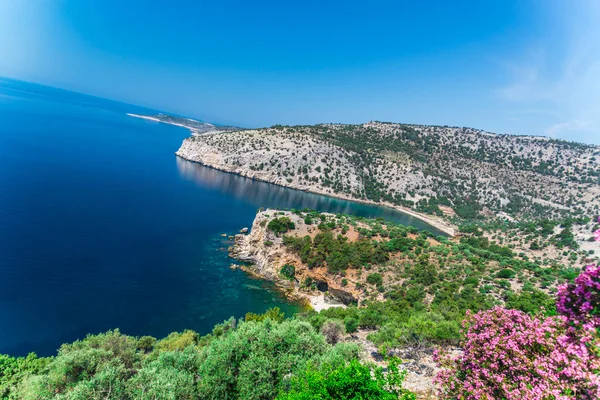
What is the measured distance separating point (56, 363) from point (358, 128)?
156 m

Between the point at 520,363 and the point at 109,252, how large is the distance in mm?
50745

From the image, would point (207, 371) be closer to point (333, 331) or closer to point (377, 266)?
point (333, 331)

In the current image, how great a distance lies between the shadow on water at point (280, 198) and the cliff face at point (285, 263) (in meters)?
31.5

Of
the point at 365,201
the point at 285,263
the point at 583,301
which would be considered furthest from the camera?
the point at 365,201

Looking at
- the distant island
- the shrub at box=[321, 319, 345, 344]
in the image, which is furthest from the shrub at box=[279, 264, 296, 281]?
the distant island

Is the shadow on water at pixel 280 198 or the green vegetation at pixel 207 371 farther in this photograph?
the shadow on water at pixel 280 198

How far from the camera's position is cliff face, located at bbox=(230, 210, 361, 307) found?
4028 centimetres

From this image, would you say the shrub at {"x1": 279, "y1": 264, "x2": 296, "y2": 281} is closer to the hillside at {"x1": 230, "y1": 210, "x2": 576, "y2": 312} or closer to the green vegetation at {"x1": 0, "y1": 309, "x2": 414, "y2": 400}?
the hillside at {"x1": 230, "y1": 210, "x2": 576, "y2": 312}

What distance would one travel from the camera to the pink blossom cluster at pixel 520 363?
16.8 feet

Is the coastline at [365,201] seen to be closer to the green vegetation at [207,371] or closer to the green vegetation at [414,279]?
the green vegetation at [414,279]

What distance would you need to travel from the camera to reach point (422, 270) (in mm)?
38344

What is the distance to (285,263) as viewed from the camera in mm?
45562

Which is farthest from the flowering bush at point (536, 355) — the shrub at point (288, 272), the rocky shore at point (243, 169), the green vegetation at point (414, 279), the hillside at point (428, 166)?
the hillside at point (428, 166)

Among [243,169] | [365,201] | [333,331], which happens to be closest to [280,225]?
[333,331]
